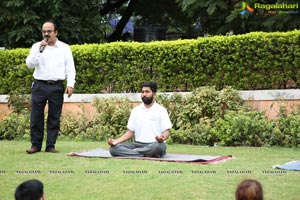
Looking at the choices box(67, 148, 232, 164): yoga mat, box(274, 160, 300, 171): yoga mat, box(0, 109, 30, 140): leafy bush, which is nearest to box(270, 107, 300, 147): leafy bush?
box(67, 148, 232, 164): yoga mat

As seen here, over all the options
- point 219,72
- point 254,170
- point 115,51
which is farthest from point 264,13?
point 254,170

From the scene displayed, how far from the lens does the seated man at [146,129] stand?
827cm

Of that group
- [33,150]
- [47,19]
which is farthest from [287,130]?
[47,19]

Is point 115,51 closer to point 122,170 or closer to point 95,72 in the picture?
point 95,72

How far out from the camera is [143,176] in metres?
6.74

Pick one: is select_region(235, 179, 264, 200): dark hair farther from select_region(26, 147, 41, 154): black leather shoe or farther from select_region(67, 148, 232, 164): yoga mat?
select_region(26, 147, 41, 154): black leather shoe

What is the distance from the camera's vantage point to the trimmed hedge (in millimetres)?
10859

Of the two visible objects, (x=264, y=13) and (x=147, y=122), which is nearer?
(x=147, y=122)

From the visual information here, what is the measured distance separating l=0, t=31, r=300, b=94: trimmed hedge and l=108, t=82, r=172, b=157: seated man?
10.1ft

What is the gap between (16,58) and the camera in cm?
1293

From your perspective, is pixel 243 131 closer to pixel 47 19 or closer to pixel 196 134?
pixel 196 134

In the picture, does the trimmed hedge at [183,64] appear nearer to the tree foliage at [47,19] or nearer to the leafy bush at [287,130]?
the leafy bush at [287,130]

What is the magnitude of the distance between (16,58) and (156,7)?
6406 millimetres

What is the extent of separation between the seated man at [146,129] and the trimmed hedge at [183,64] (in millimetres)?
3068
